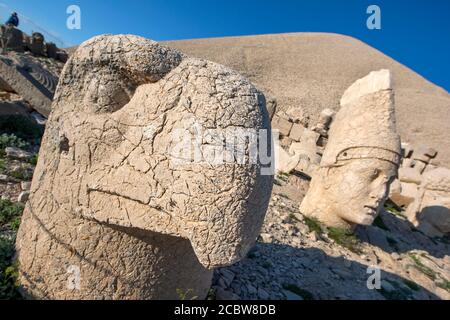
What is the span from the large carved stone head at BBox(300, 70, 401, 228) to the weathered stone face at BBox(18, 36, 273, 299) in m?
3.01

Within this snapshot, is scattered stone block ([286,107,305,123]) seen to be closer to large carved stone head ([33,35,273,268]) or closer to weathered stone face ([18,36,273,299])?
weathered stone face ([18,36,273,299])

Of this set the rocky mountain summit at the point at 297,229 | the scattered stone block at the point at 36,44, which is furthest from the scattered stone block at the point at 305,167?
Answer: the scattered stone block at the point at 36,44

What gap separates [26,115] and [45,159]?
3426 mm

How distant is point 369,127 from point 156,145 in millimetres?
3478

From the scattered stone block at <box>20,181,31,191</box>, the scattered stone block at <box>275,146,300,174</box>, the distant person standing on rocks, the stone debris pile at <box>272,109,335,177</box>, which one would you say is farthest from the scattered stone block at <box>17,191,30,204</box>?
the distant person standing on rocks

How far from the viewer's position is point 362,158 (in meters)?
4.08

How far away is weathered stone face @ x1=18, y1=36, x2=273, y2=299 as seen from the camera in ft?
4.38

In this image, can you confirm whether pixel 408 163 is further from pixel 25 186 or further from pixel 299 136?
pixel 25 186

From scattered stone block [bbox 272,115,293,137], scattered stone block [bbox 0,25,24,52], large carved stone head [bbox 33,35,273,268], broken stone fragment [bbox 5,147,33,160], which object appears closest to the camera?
large carved stone head [bbox 33,35,273,268]

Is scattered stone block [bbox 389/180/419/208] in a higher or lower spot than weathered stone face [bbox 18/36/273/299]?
lower

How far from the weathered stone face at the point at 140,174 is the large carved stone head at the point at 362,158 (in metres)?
3.01

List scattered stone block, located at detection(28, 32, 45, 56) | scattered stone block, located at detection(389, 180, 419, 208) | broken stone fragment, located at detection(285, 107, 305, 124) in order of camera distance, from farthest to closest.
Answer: scattered stone block, located at detection(28, 32, 45, 56) < broken stone fragment, located at detection(285, 107, 305, 124) < scattered stone block, located at detection(389, 180, 419, 208)

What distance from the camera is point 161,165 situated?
4.63 feet
